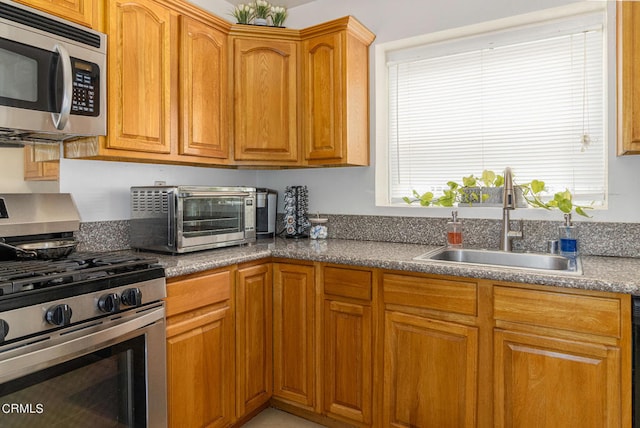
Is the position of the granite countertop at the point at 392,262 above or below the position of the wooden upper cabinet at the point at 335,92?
below

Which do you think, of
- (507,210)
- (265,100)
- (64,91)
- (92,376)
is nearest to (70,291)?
(92,376)

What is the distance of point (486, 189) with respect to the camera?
2.12 metres

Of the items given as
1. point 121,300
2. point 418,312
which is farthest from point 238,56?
point 418,312

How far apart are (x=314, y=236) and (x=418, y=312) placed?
100 centimetres

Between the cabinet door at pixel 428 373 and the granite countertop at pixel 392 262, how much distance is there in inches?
9.5

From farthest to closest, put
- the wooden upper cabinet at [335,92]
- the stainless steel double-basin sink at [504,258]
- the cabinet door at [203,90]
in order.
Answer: the wooden upper cabinet at [335,92]
the cabinet door at [203,90]
the stainless steel double-basin sink at [504,258]

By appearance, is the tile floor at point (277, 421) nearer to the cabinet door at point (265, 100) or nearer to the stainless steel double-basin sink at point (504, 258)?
the stainless steel double-basin sink at point (504, 258)

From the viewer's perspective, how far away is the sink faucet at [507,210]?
2012 mm

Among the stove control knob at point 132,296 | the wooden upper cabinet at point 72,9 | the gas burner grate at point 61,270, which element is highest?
the wooden upper cabinet at point 72,9

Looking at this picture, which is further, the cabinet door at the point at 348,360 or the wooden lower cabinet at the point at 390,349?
the cabinet door at the point at 348,360

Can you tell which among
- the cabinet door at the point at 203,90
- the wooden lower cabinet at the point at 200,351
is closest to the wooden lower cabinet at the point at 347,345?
the wooden lower cabinet at the point at 200,351

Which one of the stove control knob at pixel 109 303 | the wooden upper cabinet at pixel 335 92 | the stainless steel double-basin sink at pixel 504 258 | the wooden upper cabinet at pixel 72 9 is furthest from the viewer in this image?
the wooden upper cabinet at pixel 335 92

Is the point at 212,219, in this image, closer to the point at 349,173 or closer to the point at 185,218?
the point at 185,218

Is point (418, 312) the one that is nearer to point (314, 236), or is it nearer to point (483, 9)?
point (314, 236)
